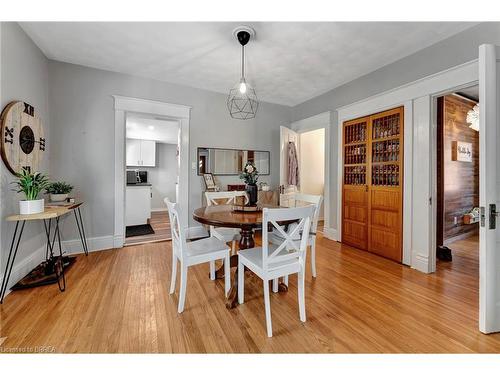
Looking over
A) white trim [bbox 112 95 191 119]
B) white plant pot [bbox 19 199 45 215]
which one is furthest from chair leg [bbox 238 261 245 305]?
white trim [bbox 112 95 191 119]

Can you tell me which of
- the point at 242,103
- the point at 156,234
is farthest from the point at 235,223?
the point at 242,103

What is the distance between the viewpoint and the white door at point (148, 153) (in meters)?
6.57

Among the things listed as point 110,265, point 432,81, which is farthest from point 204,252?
point 432,81

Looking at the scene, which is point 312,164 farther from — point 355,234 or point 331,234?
point 355,234

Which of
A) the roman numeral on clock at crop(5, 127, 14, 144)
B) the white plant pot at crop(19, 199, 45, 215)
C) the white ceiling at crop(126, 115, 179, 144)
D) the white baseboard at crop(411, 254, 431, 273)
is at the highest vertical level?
the white ceiling at crop(126, 115, 179, 144)

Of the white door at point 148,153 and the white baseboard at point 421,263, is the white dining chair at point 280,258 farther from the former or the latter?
the white door at point 148,153

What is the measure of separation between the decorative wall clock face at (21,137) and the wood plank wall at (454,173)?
5.01 m

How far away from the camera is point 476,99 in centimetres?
398

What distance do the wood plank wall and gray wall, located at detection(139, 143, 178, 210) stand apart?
6.49 m

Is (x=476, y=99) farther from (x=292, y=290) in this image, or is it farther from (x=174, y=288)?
(x=174, y=288)

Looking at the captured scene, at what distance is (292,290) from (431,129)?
2376 mm

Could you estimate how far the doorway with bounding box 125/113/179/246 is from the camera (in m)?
4.49

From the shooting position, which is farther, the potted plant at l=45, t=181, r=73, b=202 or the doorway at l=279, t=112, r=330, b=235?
the doorway at l=279, t=112, r=330, b=235

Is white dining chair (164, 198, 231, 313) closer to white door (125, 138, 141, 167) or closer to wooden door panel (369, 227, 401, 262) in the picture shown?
wooden door panel (369, 227, 401, 262)
